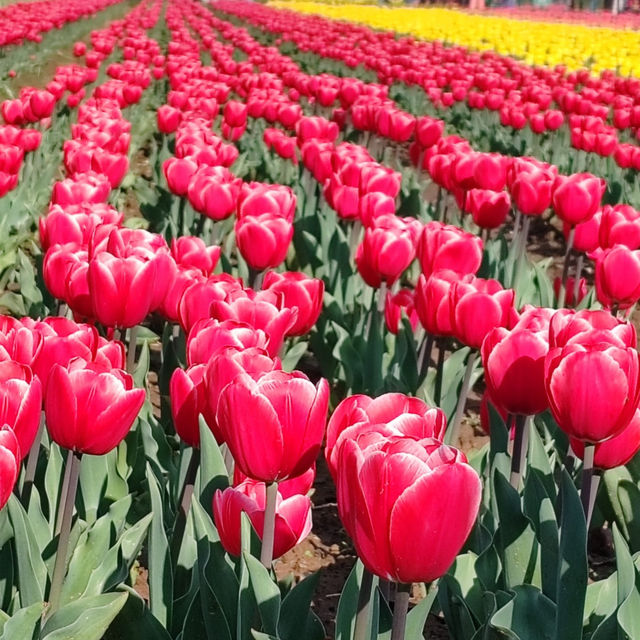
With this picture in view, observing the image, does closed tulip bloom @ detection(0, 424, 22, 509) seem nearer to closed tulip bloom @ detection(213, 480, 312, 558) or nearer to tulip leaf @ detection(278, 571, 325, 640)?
closed tulip bloom @ detection(213, 480, 312, 558)

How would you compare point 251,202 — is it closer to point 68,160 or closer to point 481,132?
point 68,160

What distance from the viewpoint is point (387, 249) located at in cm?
267

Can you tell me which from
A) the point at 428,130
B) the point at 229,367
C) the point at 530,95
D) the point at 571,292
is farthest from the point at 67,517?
the point at 530,95

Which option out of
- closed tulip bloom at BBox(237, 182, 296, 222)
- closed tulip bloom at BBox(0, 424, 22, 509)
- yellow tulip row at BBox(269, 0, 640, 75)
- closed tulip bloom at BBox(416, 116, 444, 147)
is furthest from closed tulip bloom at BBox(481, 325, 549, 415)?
yellow tulip row at BBox(269, 0, 640, 75)

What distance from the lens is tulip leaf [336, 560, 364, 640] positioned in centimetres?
145

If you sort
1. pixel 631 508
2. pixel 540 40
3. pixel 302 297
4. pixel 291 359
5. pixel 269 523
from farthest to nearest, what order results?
pixel 540 40 → pixel 291 359 → pixel 302 297 → pixel 631 508 → pixel 269 523

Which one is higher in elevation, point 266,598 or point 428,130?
point 428,130

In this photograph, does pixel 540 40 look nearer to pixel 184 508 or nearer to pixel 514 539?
pixel 514 539

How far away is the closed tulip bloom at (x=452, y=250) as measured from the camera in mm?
2539

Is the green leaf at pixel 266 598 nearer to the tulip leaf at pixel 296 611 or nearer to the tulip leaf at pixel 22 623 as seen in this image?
the tulip leaf at pixel 296 611

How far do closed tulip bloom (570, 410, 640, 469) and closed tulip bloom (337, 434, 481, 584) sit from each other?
628 mm

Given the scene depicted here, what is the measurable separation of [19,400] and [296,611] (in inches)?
23.3

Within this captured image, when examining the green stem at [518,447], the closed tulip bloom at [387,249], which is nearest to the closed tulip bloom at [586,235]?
the closed tulip bloom at [387,249]

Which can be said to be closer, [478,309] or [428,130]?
[478,309]
